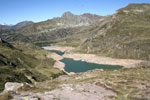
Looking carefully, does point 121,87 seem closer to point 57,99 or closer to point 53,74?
point 57,99

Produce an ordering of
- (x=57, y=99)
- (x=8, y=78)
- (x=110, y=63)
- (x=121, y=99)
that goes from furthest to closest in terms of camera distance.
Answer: (x=110, y=63), (x=8, y=78), (x=121, y=99), (x=57, y=99)

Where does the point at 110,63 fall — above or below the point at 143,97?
below

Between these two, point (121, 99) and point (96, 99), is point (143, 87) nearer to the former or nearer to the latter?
point (121, 99)

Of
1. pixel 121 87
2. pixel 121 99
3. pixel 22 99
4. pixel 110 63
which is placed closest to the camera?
pixel 22 99

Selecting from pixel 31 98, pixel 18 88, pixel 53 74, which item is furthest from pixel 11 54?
pixel 31 98

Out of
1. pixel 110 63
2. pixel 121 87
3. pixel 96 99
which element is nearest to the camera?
pixel 96 99

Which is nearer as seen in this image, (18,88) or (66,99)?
(66,99)

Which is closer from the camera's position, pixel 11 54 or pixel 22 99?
pixel 22 99

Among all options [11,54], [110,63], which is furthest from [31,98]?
[110,63]

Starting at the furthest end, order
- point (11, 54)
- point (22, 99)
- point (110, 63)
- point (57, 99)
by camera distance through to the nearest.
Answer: point (110, 63)
point (11, 54)
point (57, 99)
point (22, 99)
